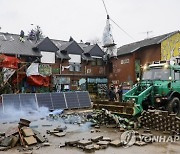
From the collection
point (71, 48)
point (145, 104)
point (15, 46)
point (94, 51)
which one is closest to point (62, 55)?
point (71, 48)

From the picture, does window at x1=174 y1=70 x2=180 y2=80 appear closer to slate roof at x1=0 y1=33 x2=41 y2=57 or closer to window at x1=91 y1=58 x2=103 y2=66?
slate roof at x1=0 y1=33 x2=41 y2=57

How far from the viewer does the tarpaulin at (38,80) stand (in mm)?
26442

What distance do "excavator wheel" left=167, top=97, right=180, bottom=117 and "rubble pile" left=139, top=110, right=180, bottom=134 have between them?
1.87 m

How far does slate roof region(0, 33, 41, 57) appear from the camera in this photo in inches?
1066

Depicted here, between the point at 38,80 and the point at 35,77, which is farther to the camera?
the point at 38,80

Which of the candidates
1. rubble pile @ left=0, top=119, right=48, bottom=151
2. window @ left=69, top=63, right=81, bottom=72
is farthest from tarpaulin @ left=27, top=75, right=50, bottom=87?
rubble pile @ left=0, top=119, right=48, bottom=151

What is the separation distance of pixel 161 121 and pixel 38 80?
61.7ft

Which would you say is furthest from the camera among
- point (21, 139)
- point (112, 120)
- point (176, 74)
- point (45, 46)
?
point (45, 46)

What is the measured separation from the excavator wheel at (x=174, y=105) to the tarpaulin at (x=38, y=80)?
17.4m

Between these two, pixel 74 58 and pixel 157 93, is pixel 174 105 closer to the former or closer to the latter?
pixel 157 93

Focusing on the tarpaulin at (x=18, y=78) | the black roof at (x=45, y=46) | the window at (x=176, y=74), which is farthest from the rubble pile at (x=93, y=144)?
the black roof at (x=45, y=46)

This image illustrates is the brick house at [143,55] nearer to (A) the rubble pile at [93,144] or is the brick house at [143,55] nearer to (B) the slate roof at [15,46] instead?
(B) the slate roof at [15,46]

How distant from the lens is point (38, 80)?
2692 cm

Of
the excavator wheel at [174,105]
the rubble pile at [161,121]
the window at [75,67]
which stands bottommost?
the rubble pile at [161,121]
